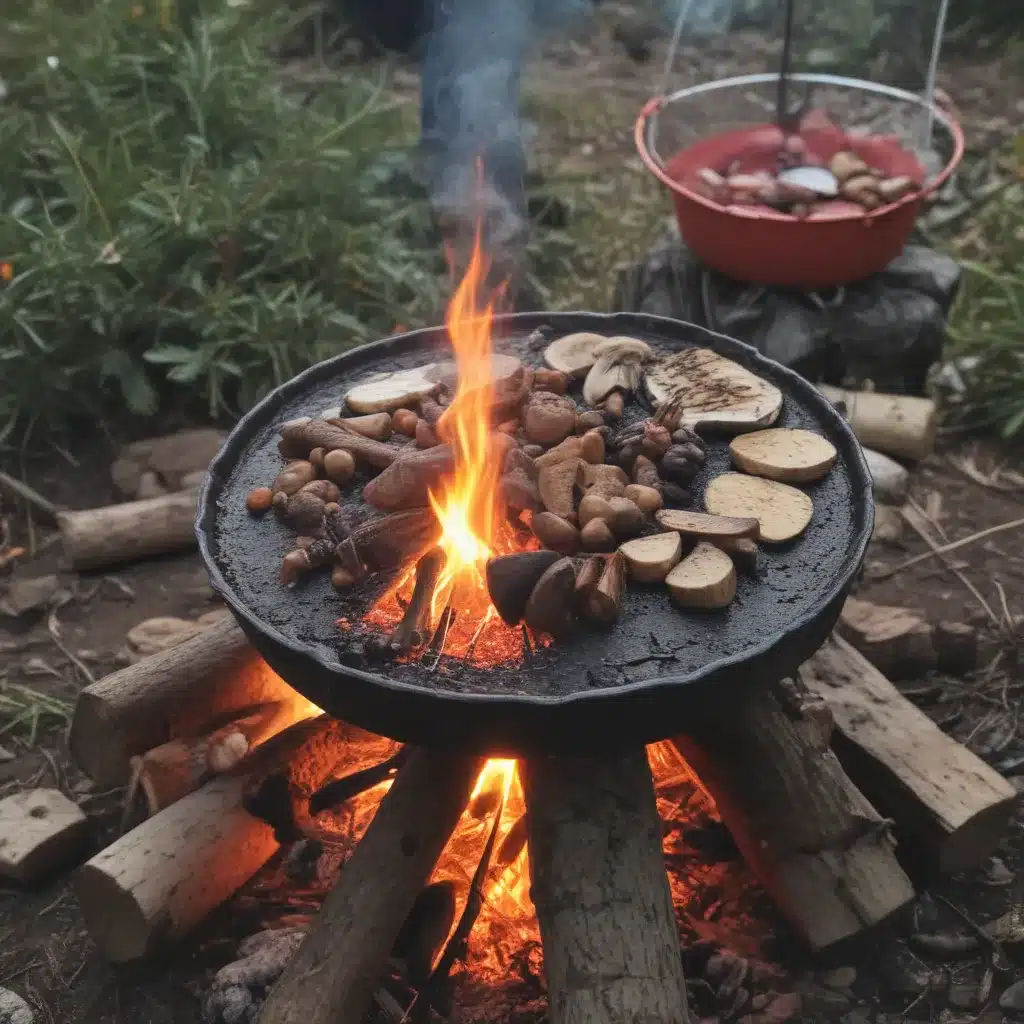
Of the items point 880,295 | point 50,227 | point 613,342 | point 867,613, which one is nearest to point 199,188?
point 50,227

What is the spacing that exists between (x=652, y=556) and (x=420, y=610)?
1.53ft

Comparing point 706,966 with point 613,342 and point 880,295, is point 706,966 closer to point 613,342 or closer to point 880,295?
point 613,342

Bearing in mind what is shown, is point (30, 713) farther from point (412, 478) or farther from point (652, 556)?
point (652, 556)

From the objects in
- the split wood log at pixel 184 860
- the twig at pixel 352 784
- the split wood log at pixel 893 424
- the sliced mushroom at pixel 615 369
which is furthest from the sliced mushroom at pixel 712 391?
the split wood log at pixel 893 424

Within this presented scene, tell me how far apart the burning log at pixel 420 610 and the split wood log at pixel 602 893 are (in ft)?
1.72

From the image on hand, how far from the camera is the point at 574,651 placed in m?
2.09

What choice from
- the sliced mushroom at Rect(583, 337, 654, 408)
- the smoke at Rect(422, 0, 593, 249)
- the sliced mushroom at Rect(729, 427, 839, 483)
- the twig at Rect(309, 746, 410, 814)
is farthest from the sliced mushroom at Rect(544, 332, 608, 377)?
the smoke at Rect(422, 0, 593, 249)

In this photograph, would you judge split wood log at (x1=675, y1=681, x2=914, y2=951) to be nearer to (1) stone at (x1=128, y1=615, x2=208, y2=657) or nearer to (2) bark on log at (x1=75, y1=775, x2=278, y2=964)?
(2) bark on log at (x1=75, y1=775, x2=278, y2=964)

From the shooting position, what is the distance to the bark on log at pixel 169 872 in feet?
8.13

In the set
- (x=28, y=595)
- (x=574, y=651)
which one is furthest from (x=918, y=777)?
(x=28, y=595)

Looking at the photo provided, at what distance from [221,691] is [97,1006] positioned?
0.77 m

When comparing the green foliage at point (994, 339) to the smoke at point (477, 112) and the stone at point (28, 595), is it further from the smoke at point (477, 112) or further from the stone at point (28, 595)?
the stone at point (28, 595)

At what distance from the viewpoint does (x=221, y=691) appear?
9.52ft

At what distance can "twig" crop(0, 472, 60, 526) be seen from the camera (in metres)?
4.07
